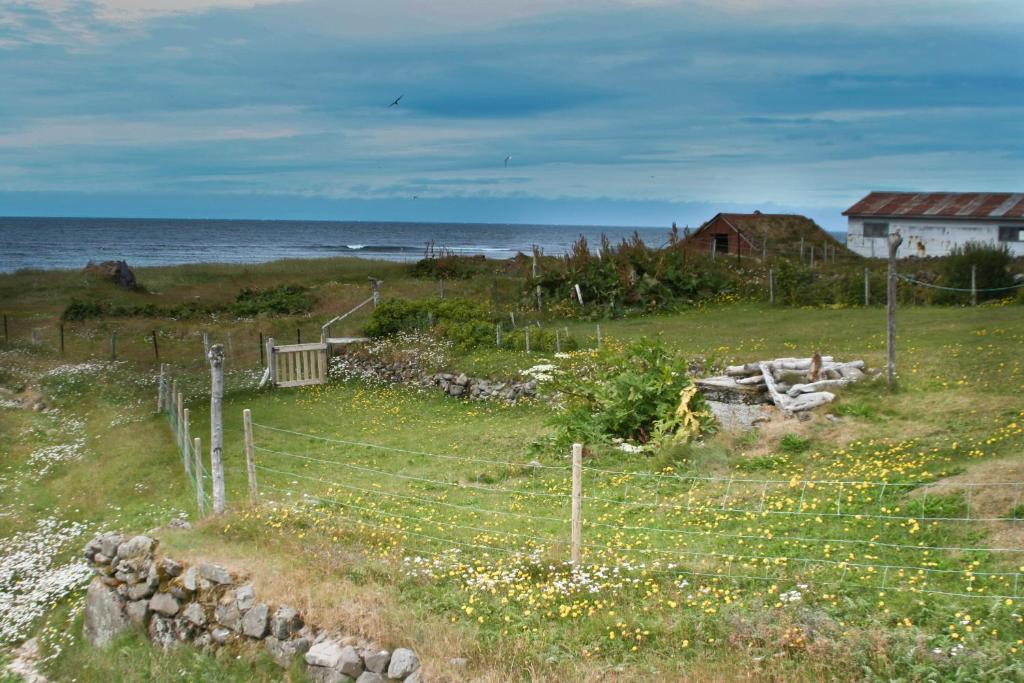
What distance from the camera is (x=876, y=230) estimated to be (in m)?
53.7

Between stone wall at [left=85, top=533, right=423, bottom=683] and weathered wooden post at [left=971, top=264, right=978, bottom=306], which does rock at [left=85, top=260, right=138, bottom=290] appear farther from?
weathered wooden post at [left=971, top=264, right=978, bottom=306]

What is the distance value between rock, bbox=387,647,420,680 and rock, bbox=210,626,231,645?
9.35 ft

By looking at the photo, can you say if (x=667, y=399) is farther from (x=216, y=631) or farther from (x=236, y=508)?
(x=216, y=631)

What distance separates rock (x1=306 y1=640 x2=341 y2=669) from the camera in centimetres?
938

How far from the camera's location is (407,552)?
11641 millimetres

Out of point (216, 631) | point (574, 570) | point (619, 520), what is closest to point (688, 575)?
point (574, 570)

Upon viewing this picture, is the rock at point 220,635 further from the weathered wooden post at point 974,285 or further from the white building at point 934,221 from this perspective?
the white building at point 934,221

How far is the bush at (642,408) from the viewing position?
17516 millimetres

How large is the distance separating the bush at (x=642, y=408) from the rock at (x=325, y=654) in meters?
8.99

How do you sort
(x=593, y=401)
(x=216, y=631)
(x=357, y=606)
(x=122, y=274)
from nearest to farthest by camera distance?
(x=357, y=606) → (x=216, y=631) → (x=593, y=401) → (x=122, y=274)

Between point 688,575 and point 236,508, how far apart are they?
769cm

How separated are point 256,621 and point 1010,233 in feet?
163

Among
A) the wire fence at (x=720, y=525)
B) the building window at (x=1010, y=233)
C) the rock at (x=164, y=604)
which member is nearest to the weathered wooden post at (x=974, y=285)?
the building window at (x=1010, y=233)

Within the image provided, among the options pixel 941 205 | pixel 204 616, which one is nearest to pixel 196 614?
pixel 204 616
